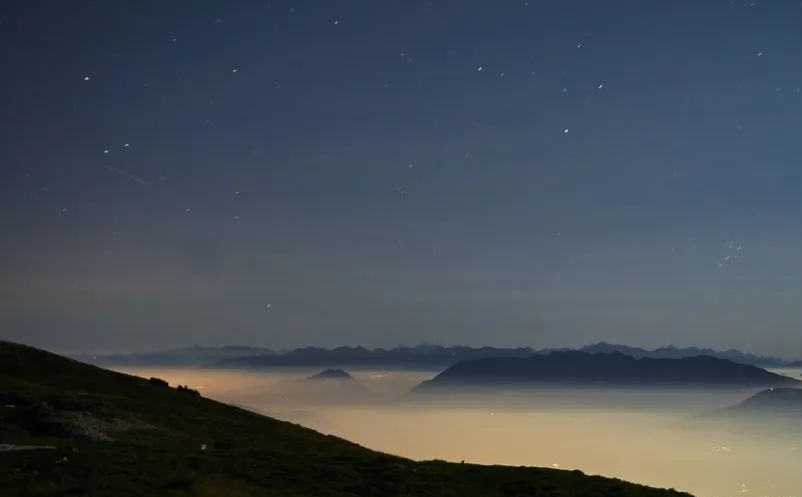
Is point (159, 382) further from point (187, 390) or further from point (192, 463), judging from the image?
point (192, 463)

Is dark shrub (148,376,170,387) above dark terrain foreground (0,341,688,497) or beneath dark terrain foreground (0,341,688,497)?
above

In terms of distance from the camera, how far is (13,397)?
6150 cm

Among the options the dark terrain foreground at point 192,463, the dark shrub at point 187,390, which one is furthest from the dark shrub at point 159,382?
the dark terrain foreground at point 192,463

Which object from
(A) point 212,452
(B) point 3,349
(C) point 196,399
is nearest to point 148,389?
(C) point 196,399

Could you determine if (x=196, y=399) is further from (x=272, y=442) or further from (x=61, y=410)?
(x=61, y=410)

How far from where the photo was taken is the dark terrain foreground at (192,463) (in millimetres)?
38719

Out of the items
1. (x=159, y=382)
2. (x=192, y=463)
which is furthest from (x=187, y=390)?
(x=192, y=463)

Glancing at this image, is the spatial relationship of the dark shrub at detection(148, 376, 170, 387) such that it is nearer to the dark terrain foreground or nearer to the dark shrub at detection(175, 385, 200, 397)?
the dark shrub at detection(175, 385, 200, 397)

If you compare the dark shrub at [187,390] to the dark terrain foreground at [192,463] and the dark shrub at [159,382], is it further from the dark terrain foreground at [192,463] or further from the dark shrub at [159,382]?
the dark terrain foreground at [192,463]

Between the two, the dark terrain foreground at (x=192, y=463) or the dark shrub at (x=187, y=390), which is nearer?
the dark terrain foreground at (x=192, y=463)

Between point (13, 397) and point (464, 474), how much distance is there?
37.3 m

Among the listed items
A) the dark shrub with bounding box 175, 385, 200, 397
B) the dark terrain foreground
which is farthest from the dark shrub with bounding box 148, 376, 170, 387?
the dark terrain foreground

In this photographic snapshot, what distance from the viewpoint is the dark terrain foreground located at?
3872cm

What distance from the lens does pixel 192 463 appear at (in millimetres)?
44688
